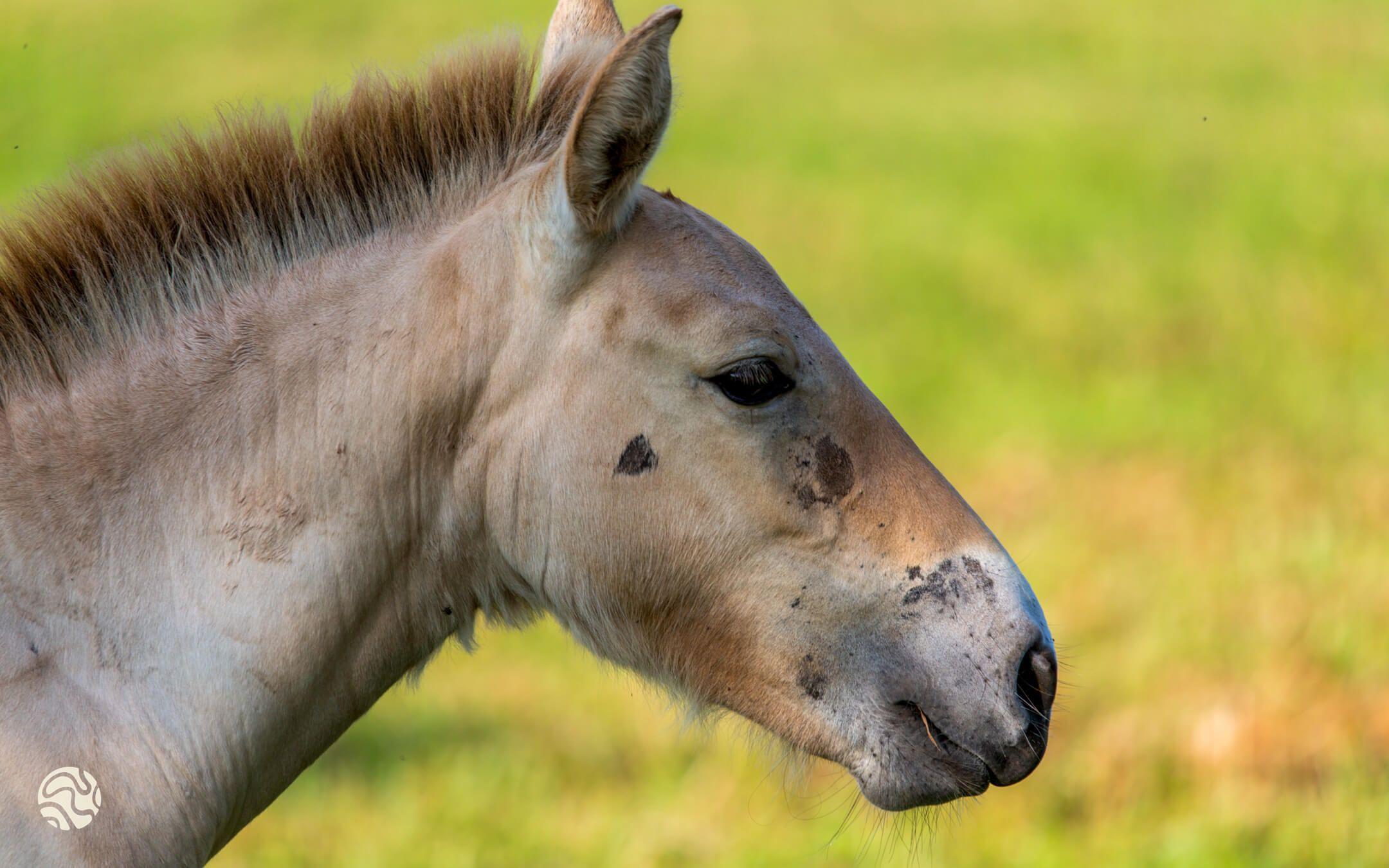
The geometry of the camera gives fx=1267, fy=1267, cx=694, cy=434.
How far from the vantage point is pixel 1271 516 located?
25.8 feet

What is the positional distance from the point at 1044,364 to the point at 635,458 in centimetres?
920

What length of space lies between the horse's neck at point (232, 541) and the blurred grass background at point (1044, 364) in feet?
2.53

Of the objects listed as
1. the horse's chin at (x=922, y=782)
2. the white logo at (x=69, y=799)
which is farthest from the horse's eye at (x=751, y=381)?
the white logo at (x=69, y=799)

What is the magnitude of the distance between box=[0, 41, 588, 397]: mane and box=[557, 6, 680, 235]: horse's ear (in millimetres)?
304

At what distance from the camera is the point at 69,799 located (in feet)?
7.22

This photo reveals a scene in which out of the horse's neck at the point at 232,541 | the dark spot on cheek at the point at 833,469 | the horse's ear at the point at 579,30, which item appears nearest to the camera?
the horse's neck at the point at 232,541

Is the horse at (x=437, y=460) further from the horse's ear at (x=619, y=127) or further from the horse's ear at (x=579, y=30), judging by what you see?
the horse's ear at (x=579, y=30)

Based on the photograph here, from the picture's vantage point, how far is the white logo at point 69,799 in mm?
2174

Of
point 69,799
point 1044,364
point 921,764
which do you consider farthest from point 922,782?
point 1044,364

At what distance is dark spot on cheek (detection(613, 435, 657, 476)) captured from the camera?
2529 mm

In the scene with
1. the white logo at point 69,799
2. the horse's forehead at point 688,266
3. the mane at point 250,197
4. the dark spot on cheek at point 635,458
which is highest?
the mane at point 250,197

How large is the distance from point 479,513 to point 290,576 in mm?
393

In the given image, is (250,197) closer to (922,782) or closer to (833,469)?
(833,469)

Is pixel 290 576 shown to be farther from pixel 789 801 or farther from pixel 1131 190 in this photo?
pixel 1131 190
